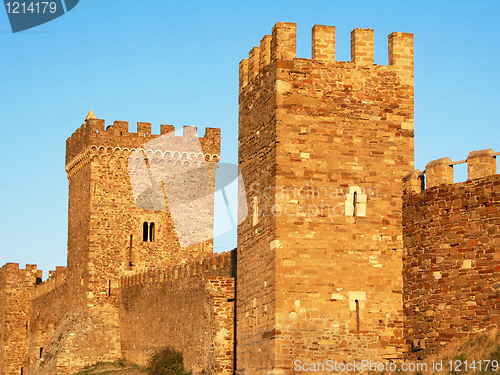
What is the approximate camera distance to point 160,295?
2998 cm

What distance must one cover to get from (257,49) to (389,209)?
183 inches

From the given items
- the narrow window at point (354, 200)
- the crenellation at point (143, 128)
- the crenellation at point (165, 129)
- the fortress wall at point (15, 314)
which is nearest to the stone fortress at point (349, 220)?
the narrow window at point (354, 200)

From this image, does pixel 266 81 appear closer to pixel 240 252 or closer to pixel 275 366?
pixel 240 252

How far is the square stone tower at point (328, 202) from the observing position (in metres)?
17.7

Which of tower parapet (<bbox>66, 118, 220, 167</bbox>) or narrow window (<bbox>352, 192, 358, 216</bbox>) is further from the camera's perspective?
tower parapet (<bbox>66, 118, 220, 167</bbox>)

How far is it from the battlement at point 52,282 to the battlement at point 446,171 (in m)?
22.1

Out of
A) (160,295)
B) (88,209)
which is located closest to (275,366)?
(160,295)

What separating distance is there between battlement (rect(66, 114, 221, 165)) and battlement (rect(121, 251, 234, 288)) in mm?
5494

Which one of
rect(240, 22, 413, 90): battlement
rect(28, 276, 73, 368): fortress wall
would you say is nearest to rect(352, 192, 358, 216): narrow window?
rect(240, 22, 413, 90): battlement

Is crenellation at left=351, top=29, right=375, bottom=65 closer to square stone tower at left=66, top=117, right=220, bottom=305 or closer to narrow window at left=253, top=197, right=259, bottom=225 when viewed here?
narrow window at left=253, top=197, right=259, bottom=225

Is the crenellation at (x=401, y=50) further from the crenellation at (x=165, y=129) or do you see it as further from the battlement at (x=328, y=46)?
the crenellation at (x=165, y=129)

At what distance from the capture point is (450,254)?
17.1 metres

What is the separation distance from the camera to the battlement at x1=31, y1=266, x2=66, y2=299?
124ft

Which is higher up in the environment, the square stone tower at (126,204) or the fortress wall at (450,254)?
the square stone tower at (126,204)
